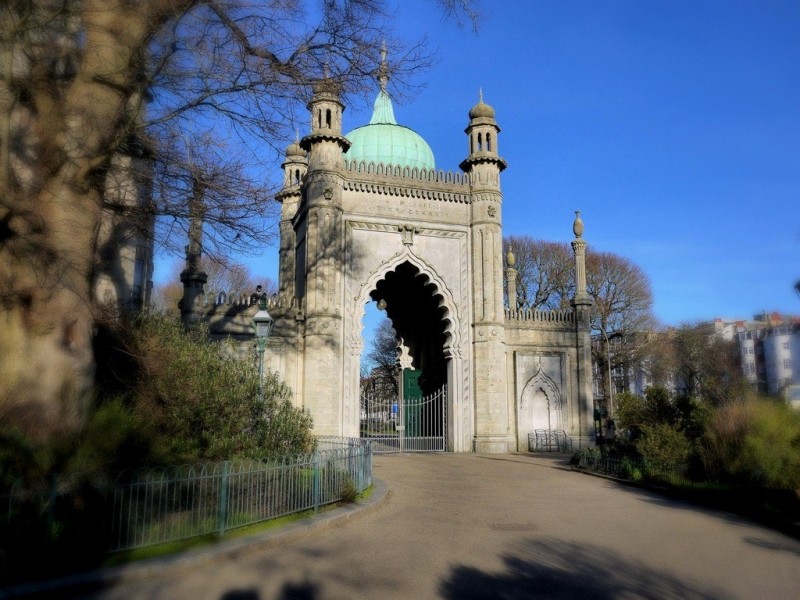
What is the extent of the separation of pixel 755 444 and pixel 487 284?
1430 centimetres

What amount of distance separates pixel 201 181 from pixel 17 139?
2.38 metres

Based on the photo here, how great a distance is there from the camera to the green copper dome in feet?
92.5

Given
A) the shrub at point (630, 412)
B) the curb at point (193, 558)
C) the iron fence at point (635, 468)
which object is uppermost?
the shrub at point (630, 412)

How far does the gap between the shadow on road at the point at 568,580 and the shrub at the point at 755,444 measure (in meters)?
4.45

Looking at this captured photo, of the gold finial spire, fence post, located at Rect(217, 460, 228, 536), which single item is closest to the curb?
fence post, located at Rect(217, 460, 228, 536)

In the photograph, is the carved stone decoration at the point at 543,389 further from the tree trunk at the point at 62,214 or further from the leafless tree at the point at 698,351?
the tree trunk at the point at 62,214

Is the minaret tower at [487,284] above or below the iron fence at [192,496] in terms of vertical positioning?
above

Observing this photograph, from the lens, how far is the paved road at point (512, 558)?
6.11m

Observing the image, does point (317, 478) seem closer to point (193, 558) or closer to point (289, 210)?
point (193, 558)

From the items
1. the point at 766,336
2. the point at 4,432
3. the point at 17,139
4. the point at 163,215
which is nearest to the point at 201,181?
the point at 163,215

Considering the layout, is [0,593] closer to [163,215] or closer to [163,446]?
[163,446]

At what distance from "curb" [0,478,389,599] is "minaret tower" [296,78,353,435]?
1187 centimetres

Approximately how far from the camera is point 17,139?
8.30 meters

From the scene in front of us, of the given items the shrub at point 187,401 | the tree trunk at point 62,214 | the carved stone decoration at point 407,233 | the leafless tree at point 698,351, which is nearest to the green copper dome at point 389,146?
the carved stone decoration at point 407,233
